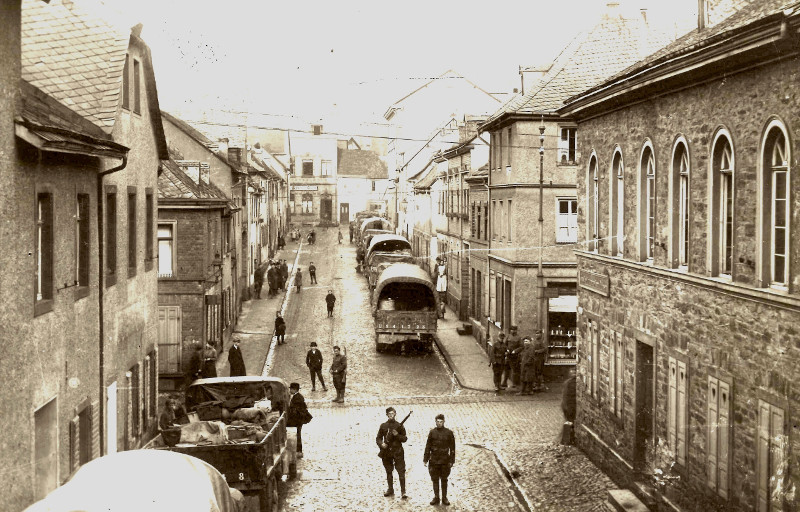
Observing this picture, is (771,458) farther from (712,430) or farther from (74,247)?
(74,247)

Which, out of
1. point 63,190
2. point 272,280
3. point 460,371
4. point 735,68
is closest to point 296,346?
point 460,371

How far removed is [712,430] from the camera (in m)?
14.1

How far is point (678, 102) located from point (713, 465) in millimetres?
5414

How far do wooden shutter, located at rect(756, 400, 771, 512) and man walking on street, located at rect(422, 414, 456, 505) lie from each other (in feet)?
18.4

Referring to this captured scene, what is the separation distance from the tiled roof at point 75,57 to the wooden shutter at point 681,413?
9.89 meters

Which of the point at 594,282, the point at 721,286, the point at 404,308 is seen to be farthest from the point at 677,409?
the point at 404,308

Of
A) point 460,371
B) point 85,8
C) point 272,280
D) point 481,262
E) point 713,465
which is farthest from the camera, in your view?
point 272,280

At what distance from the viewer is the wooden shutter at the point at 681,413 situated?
50.2 feet

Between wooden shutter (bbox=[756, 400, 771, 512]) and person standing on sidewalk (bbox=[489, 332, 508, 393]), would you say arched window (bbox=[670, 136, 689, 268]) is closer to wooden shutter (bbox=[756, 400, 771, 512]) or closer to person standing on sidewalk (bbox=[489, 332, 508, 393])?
wooden shutter (bbox=[756, 400, 771, 512])

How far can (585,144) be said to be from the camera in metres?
21.3

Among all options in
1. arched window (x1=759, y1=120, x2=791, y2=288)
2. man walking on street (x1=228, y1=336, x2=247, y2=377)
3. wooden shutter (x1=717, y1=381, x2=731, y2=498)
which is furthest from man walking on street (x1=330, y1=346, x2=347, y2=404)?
arched window (x1=759, y1=120, x2=791, y2=288)

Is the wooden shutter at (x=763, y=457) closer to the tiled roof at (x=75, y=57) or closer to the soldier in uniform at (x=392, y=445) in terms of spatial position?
the soldier in uniform at (x=392, y=445)

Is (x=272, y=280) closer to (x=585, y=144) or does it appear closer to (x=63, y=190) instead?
(x=585, y=144)

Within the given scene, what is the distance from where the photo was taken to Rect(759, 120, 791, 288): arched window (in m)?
12.1
